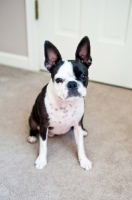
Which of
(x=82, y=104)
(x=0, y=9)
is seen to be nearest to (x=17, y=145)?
(x=82, y=104)

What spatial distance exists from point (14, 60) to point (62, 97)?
164 cm

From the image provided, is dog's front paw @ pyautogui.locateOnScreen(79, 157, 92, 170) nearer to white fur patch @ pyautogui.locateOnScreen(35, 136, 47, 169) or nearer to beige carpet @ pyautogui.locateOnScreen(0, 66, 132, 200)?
beige carpet @ pyautogui.locateOnScreen(0, 66, 132, 200)

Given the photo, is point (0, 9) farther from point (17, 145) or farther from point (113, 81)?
point (17, 145)

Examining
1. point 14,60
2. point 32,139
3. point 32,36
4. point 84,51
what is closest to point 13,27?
point 32,36

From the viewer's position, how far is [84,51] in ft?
4.30

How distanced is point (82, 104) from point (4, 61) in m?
1.63

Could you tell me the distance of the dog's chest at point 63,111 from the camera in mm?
1390

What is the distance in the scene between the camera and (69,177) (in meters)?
1.43

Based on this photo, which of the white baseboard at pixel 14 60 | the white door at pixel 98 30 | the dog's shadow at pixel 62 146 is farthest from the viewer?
the white baseboard at pixel 14 60

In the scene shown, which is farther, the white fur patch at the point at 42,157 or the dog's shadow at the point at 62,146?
the dog's shadow at the point at 62,146

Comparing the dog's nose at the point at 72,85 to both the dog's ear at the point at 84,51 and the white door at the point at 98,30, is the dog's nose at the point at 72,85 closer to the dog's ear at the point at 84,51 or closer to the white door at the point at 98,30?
the dog's ear at the point at 84,51

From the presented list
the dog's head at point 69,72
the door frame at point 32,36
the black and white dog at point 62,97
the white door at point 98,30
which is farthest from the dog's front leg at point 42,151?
the door frame at point 32,36

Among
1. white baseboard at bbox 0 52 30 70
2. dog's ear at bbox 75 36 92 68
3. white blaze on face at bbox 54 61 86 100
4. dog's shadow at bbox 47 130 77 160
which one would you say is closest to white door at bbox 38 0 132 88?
white baseboard at bbox 0 52 30 70

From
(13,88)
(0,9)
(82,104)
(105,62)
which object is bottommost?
(13,88)
